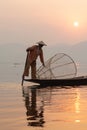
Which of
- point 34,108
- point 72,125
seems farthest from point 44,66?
point 72,125

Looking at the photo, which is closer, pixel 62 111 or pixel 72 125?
pixel 72 125

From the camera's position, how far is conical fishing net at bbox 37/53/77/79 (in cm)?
3045

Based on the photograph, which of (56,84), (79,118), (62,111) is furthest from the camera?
(56,84)

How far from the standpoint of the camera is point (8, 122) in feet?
45.3

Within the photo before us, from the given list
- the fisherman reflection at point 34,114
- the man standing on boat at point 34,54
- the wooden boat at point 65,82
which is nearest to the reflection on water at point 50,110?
the fisherman reflection at point 34,114

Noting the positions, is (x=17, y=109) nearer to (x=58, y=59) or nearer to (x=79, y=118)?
(x=79, y=118)

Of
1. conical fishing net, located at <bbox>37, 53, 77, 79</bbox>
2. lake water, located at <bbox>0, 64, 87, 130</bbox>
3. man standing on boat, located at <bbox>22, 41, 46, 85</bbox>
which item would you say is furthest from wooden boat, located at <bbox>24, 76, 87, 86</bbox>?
lake water, located at <bbox>0, 64, 87, 130</bbox>

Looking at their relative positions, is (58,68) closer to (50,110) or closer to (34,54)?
(34,54)

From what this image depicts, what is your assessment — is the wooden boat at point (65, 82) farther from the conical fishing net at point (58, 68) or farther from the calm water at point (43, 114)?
the calm water at point (43, 114)

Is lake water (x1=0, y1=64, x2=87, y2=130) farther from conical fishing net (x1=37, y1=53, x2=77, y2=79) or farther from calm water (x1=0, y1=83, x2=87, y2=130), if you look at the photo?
conical fishing net (x1=37, y1=53, x2=77, y2=79)

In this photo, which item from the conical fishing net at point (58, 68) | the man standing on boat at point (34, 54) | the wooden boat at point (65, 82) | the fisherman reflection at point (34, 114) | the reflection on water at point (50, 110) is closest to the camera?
the fisherman reflection at point (34, 114)

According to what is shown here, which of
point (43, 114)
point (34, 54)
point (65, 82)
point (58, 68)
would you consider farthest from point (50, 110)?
point (58, 68)

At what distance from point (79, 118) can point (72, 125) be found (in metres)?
1.28

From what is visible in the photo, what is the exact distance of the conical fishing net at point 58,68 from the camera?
99.9 ft
